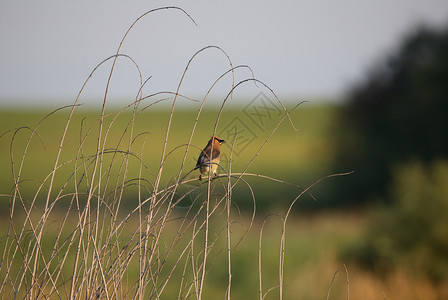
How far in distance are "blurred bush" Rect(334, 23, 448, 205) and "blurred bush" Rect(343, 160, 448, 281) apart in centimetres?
827

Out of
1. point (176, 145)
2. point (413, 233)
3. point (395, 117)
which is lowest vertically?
point (176, 145)

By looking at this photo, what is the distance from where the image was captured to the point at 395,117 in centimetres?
2197

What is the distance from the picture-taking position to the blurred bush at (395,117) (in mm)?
20172

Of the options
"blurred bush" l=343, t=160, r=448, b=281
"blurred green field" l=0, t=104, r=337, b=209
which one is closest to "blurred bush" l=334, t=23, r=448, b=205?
"blurred green field" l=0, t=104, r=337, b=209

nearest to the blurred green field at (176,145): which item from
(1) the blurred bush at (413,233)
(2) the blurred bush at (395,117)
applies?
(2) the blurred bush at (395,117)

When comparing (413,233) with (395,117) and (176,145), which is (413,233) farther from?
(176,145)

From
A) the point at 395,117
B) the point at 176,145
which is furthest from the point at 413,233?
the point at 176,145

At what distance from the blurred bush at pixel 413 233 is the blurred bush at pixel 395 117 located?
326 inches

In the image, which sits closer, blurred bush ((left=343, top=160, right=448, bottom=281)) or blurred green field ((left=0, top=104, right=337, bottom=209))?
blurred bush ((left=343, top=160, right=448, bottom=281))

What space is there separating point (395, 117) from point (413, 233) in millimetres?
11151

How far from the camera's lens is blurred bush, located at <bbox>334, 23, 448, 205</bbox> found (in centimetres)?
2017

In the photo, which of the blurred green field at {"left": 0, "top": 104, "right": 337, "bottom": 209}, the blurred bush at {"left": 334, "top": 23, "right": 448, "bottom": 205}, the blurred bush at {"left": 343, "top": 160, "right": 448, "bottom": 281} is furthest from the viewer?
the blurred green field at {"left": 0, "top": 104, "right": 337, "bottom": 209}

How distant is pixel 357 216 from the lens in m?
21.8

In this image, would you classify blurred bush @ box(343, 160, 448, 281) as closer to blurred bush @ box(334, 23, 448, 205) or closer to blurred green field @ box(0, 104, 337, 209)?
blurred bush @ box(334, 23, 448, 205)
